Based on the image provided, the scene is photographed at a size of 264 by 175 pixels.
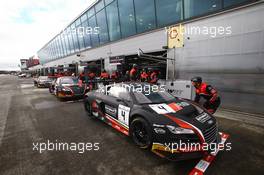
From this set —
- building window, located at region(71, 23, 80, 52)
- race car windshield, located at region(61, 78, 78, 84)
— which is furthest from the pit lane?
building window, located at region(71, 23, 80, 52)

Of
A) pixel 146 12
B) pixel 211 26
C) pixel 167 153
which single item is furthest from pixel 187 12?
pixel 167 153

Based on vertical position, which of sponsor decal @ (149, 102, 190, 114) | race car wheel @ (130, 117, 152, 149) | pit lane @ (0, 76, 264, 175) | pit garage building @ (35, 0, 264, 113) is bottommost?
pit lane @ (0, 76, 264, 175)

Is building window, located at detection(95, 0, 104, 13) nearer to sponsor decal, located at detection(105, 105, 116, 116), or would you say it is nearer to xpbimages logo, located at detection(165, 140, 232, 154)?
sponsor decal, located at detection(105, 105, 116, 116)

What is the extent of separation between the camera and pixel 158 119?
2518 mm

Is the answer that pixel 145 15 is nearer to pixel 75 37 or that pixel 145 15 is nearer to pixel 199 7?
pixel 199 7

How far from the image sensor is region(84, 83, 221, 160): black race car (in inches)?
89.9

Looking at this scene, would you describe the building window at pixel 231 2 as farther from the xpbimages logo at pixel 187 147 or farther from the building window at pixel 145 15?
the xpbimages logo at pixel 187 147

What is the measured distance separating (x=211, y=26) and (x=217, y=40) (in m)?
0.78

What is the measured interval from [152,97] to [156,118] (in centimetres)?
87

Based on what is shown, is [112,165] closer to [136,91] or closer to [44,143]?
[136,91]

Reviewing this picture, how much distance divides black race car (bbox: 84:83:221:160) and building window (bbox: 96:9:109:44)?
11.2 meters

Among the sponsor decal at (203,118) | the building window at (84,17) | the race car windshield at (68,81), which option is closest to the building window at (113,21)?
the building window at (84,17)

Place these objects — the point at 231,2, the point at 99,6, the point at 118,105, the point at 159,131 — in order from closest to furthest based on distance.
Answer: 1. the point at 159,131
2. the point at 118,105
3. the point at 231,2
4. the point at 99,6

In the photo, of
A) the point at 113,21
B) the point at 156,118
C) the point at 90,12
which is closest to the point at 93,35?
the point at 90,12
